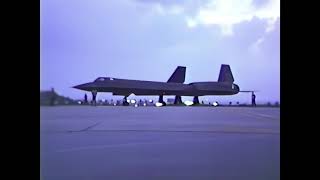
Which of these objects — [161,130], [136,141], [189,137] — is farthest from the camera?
[161,130]
